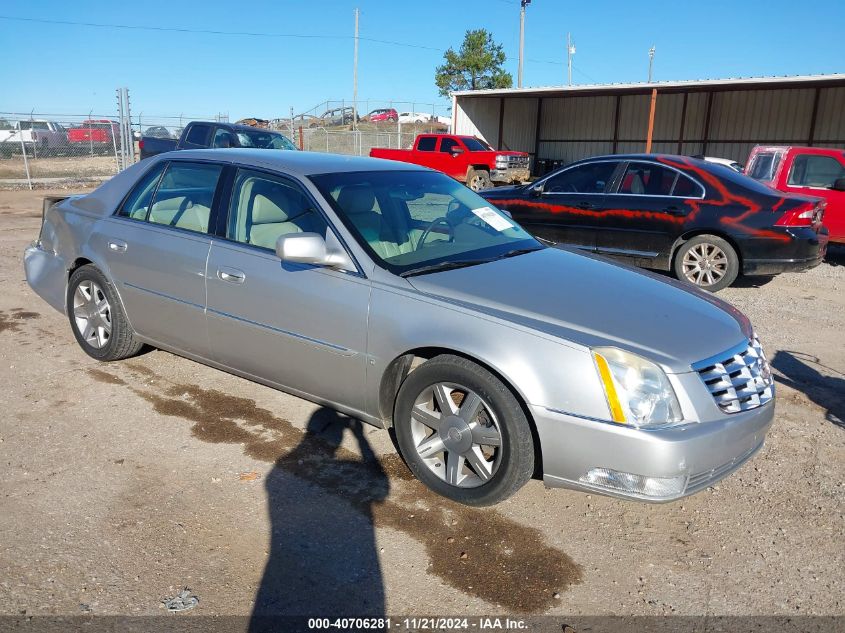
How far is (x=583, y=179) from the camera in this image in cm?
920

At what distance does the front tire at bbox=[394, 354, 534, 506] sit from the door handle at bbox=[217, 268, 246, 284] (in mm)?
1261

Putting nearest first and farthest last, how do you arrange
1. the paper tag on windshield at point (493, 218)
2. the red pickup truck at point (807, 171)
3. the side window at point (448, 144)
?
1. the paper tag on windshield at point (493, 218)
2. the red pickup truck at point (807, 171)
3. the side window at point (448, 144)

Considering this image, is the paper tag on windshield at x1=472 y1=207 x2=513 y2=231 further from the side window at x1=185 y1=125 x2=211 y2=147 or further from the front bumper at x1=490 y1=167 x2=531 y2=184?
the front bumper at x1=490 y1=167 x2=531 y2=184

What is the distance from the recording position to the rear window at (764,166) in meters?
10.7

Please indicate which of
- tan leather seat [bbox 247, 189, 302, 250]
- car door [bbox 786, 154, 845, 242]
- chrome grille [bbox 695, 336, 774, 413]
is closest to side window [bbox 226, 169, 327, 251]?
tan leather seat [bbox 247, 189, 302, 250]

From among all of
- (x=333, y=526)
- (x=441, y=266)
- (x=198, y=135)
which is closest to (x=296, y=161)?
(x=441, y=266)

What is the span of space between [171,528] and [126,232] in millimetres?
2460

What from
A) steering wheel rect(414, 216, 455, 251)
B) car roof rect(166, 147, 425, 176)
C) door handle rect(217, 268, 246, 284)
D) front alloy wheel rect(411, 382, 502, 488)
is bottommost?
front alloy wheel rect(411, 382, 502, 488)

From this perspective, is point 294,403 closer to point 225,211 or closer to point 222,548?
point 225,211

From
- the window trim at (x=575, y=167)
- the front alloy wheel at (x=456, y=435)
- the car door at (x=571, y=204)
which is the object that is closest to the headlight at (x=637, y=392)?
the front alloy wheel at (x=456, y=435)

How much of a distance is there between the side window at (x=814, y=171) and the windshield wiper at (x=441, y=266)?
8398mm

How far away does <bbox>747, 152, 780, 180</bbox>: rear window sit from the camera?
1072 cm

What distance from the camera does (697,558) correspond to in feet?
10.3

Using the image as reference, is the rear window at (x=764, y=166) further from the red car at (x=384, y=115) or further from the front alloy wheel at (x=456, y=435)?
the red car at (x=384, y=115)
